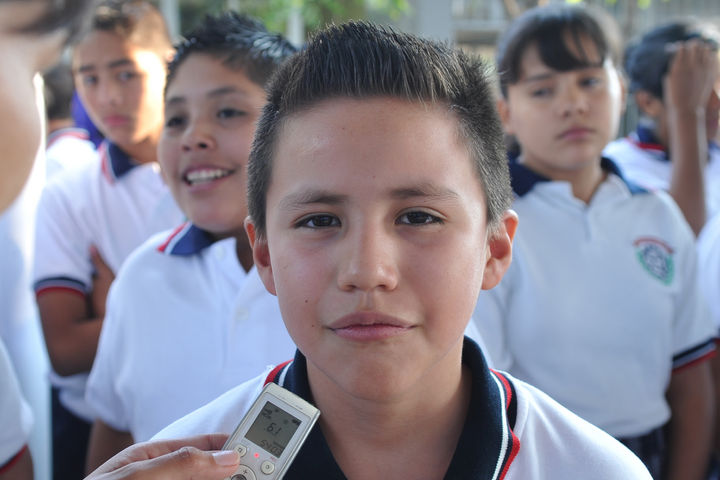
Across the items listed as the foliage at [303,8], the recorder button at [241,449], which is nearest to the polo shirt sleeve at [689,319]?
the recorder button at [241,449]

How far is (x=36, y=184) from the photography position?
2.16m

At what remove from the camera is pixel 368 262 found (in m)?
1.00

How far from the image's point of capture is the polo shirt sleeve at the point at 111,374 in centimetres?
170

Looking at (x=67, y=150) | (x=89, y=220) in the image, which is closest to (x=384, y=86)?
(x=89, y=220)

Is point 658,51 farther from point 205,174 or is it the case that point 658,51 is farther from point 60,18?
point 60,18

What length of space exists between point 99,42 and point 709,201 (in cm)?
269

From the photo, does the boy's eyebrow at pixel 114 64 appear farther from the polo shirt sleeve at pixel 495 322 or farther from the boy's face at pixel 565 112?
the polo shirt sleeve at pixel 495 322

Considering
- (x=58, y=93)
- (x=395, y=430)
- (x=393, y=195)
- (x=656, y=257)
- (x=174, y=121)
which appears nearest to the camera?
(x=393, y=195)

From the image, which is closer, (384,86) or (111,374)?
(384,86)

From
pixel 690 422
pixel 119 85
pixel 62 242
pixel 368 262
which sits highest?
pixel 119 85

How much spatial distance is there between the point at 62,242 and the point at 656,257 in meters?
1.97

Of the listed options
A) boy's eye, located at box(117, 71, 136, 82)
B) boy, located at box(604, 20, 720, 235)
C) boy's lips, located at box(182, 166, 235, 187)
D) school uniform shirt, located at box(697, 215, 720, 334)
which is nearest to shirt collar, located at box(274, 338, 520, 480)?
boy's lips, located at box(182, 166, 235, 187)

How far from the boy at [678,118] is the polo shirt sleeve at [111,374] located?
1.84 m

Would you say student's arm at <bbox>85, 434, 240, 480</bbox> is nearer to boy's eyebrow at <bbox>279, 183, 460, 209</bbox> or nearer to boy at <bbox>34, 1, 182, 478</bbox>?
boy's eyebrow at <bbox>279, 183, 460, 209</bbox>
